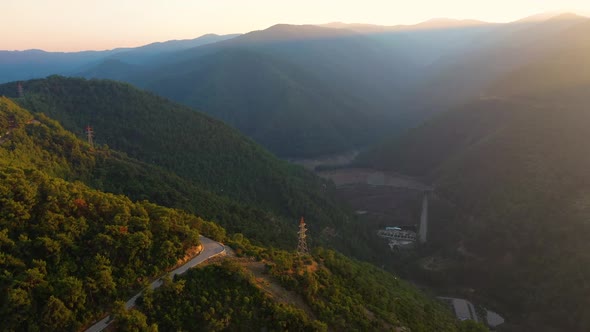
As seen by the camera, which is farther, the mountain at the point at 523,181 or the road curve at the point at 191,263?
the mountain at the point at 523,181

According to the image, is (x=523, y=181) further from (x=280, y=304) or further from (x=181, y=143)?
(x=280, y=304)

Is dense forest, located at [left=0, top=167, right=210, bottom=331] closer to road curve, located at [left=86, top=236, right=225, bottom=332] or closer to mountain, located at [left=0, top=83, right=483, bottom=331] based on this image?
mountain, located at [left=0, top=83, right=483, bottom=331]

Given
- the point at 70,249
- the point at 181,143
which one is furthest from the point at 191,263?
the point at 181,143

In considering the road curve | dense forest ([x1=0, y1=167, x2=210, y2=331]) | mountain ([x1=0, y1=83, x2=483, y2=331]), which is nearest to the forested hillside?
the road curve

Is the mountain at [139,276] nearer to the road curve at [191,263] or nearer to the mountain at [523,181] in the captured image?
the road curve at [191,263]

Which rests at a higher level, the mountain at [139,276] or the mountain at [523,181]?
the mountain at [139,276]

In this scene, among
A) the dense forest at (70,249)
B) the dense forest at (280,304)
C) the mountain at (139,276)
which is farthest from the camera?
the dense forest at (280,304)

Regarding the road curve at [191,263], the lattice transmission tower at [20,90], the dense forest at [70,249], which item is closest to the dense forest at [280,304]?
the road curve at [191,263]
